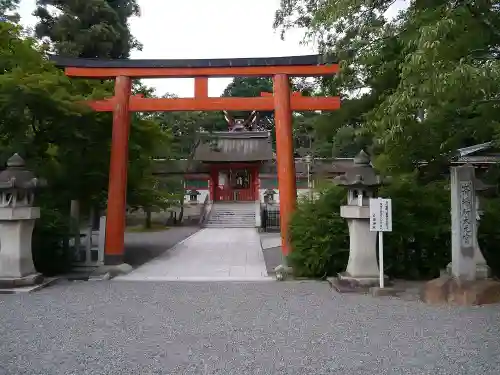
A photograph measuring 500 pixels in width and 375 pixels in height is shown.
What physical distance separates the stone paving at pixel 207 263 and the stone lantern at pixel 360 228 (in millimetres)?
2183

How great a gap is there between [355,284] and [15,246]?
6154 mm

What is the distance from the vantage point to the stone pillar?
700 centimetres

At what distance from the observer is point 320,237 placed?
8969 millimetres

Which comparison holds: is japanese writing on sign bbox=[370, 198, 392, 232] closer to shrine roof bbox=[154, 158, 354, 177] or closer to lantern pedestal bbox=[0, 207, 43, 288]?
lantern pedestal bbox=[0, 207, 43, 288]

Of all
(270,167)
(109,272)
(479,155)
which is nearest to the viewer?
(109,272)

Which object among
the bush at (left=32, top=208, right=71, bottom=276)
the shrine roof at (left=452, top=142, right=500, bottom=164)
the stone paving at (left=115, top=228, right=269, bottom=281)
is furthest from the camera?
the shrine roof at (left=452, top=142, right=500, bottom=164)

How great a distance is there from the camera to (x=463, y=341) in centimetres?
480

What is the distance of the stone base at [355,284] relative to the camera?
25.5 feet

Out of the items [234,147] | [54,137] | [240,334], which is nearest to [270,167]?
[234,147]

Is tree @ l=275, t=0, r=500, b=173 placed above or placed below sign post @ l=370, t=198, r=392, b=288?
above

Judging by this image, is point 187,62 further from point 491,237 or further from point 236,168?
point 236,168

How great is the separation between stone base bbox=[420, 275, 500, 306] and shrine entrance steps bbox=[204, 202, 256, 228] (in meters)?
18.3

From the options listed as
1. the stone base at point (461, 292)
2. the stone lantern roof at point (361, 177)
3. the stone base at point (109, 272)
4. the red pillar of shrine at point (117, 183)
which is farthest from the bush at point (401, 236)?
the red pillar of shrine at point (117, 183)

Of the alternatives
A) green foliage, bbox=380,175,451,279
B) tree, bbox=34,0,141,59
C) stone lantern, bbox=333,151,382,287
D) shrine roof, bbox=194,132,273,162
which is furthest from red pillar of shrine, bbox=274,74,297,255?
shrine roof, bbox=194,132,273,162
